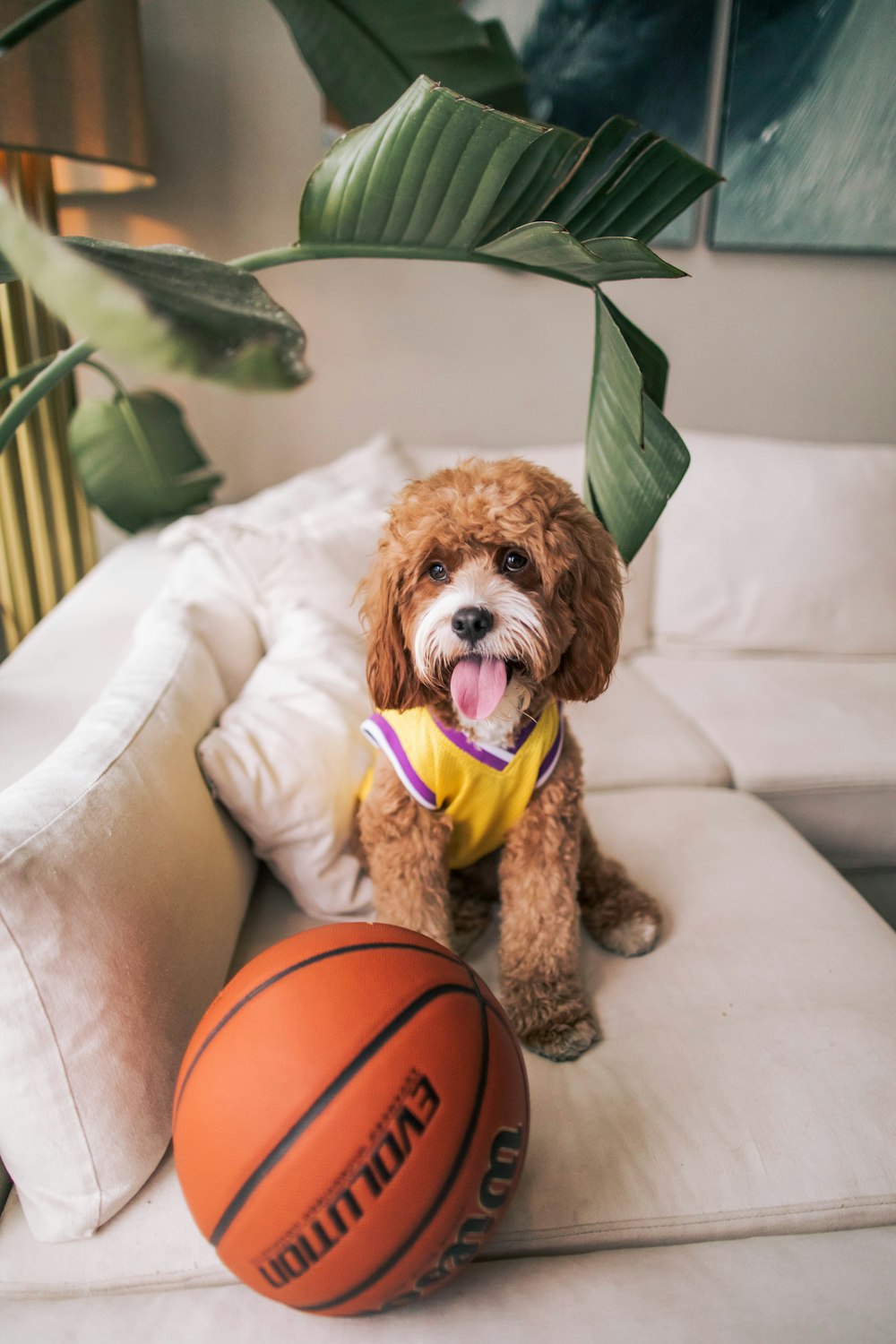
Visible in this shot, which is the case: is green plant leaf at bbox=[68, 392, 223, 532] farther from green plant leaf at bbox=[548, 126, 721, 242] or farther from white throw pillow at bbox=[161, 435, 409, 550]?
green plant leaf at bbox=[548, 126, 721, 242]

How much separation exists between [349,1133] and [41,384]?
0.84m

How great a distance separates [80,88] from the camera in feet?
5.85

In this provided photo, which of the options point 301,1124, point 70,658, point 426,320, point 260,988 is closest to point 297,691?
point 70,658

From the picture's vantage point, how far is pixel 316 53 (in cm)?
125

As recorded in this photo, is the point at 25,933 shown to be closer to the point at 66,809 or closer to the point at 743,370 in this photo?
the point at 66,809

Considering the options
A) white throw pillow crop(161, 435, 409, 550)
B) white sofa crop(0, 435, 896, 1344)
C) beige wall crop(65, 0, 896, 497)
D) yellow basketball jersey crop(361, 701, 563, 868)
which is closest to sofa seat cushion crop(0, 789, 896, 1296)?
white sofa crop(0, 435, 896, 1344)

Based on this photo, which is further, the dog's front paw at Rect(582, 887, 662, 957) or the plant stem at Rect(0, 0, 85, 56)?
the dog's front paw at Rect(582, 887, 662, 957)

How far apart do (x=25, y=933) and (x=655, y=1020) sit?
2.64 ft

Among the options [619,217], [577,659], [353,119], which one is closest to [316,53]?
[353,119]

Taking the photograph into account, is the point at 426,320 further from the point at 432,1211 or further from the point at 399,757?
the point at 432,1211

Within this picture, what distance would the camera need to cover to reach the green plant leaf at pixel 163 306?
1.41 feet

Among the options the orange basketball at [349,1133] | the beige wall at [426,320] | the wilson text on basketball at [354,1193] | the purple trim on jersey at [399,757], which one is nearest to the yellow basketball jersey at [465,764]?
the purple trim on jersey at [399,757]

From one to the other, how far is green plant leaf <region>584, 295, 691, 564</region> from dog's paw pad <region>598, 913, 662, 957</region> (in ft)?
1.89

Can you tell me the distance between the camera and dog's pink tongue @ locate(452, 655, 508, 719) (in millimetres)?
1018
